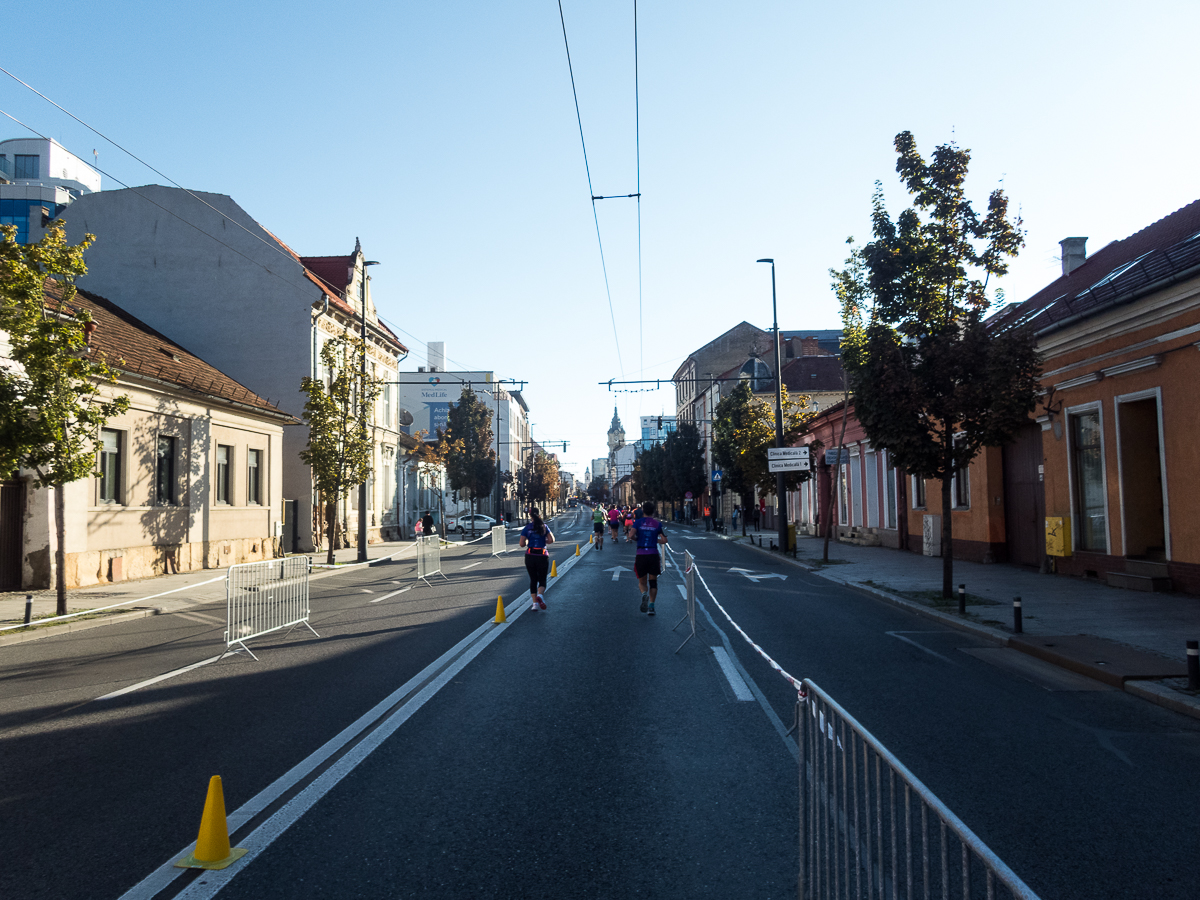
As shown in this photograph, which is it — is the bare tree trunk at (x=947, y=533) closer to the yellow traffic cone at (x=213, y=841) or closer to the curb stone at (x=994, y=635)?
the curb stone at (x=994, y=635)

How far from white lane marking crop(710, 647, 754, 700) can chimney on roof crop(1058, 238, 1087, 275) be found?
21.2 m

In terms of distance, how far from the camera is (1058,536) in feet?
60.3

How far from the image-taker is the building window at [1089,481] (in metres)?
17.4

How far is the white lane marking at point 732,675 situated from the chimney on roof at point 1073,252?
835 inches

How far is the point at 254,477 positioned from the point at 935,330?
22.7m

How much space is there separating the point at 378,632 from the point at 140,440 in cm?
1355

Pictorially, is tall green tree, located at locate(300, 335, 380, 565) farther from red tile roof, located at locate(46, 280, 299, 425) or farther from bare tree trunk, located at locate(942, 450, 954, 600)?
bare tree trunk, located at locate(942, 450, 954, 600)

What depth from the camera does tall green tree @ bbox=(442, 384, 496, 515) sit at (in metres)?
61.7

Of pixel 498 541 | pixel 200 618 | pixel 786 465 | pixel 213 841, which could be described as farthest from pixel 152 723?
pixel 498 541

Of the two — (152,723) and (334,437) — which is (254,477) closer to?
(334,437)

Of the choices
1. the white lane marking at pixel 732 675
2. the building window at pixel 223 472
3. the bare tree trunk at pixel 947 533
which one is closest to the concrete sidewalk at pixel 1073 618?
the bare tree trunk at pixel 947 533

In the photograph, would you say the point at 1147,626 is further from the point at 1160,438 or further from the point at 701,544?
the point at 701,544

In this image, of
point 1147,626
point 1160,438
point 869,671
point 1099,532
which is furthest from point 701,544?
point 869,671

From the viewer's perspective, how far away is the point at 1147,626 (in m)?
11.4
